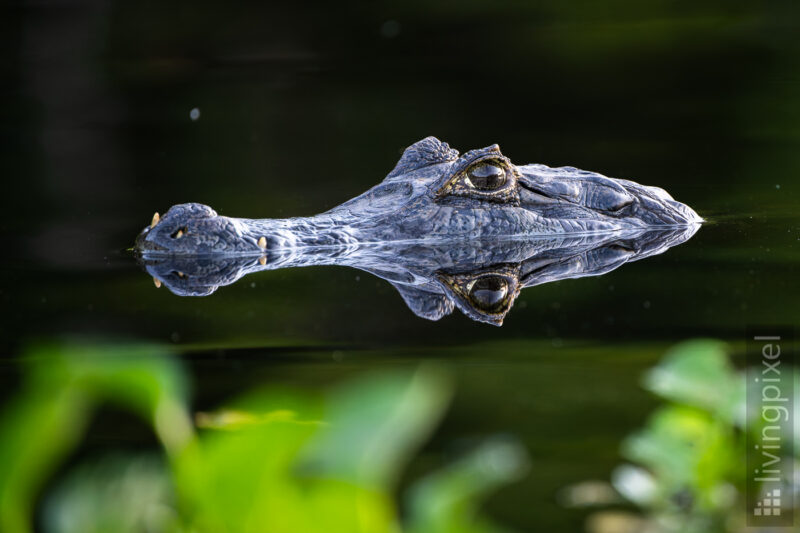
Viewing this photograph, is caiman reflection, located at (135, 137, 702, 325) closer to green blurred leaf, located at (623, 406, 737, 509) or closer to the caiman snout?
the caiman snout

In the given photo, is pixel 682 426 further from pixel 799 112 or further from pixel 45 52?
pixel 45 52

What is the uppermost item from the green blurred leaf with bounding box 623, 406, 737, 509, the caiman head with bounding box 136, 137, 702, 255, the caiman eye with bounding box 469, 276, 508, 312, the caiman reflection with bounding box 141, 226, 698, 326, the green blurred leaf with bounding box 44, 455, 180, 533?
the caiman head with bounding box 136, 137, 702, 255

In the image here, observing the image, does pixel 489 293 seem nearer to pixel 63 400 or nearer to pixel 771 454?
pixel 771 454

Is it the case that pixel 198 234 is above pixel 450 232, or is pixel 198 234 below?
below

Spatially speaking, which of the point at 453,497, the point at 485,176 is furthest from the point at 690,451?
the point at 485,176

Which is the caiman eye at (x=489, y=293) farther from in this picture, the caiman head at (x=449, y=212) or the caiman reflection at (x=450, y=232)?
the caiman head at (x=449, y=212)

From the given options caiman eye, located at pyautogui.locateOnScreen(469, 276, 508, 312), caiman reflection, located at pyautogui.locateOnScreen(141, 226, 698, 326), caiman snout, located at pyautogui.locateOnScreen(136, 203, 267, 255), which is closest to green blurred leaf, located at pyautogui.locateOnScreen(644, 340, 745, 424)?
caiman reflection, located at pyautogui.locateOnScreen(141, 226, 698, 326)

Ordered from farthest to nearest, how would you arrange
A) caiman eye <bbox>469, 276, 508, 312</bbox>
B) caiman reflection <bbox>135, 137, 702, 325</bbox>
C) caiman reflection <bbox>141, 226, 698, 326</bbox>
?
1. caiman reflection <bbox>135, 137, 702, 325</bbox>
2. caiman reflection <bbox>141, 226, 698, 326</bbox>
3. caiman eye <bbox>469, 276, 508, 312</bbox>
